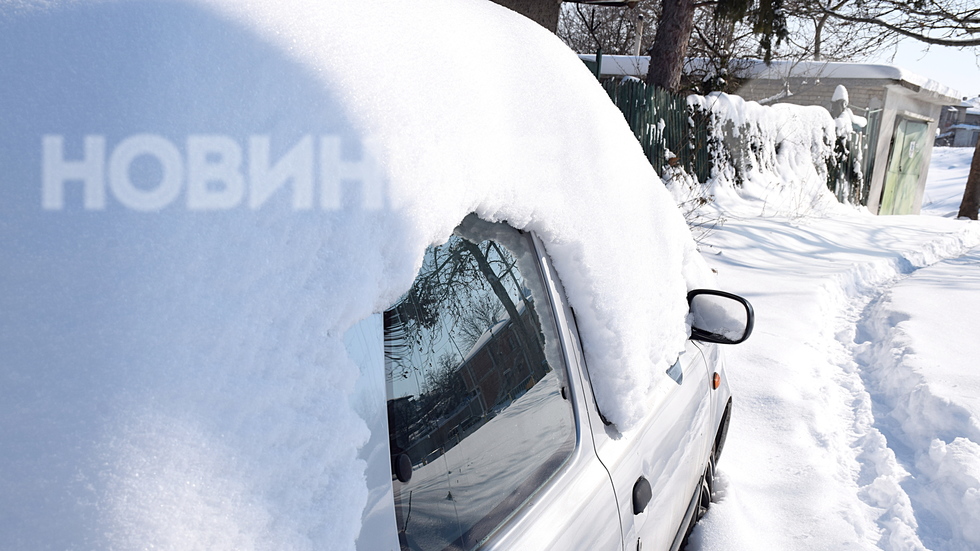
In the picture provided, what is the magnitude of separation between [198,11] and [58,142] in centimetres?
31

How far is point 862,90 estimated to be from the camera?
53.0 ft

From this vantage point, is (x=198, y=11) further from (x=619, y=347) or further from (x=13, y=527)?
(x=619, y=347)

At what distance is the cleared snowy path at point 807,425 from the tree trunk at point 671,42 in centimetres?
332

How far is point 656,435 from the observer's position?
1927 mm

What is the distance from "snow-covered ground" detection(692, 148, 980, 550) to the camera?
120 inches

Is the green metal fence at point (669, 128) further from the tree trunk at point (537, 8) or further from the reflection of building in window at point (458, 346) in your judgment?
the reflection of building in window at point (458, 346)

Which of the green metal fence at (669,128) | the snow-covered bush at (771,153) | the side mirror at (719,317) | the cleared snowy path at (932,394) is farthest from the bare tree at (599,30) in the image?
the side mirror at (719,317)

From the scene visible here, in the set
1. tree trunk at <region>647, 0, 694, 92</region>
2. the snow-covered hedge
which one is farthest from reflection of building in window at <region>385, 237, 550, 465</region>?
tree trunk at <region>647, 0, 694, 92</region>

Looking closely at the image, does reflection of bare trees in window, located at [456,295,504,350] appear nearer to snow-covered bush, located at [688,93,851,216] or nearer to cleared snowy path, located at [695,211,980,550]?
cleared snowy path, located at [695,211,980,550]

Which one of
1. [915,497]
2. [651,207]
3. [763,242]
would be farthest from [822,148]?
[651,207]

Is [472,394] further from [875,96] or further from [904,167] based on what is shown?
[904,167]

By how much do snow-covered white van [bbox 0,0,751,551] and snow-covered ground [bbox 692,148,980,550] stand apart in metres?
1.85

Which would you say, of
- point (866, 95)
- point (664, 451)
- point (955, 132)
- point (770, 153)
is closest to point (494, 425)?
point (664, 451)

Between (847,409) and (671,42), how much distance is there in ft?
24.8
